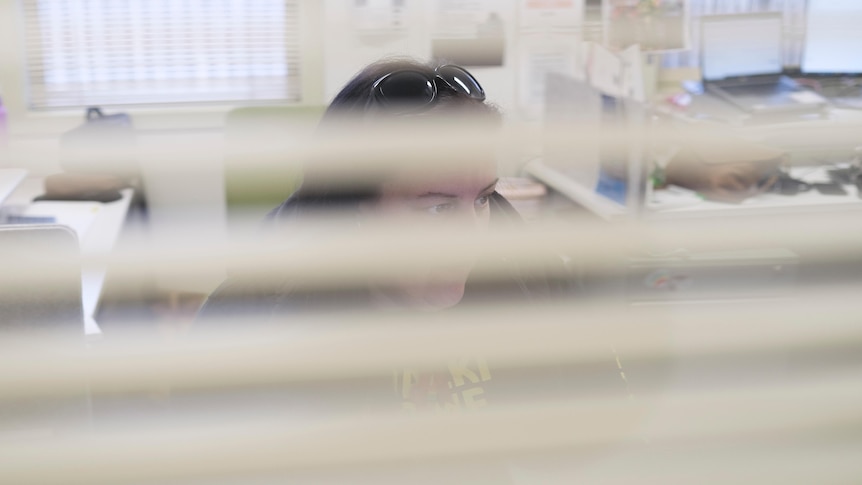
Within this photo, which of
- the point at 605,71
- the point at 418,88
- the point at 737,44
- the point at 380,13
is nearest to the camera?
the point at 418,88

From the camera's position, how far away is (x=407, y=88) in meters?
0.80

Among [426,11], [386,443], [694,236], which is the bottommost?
[386,443]

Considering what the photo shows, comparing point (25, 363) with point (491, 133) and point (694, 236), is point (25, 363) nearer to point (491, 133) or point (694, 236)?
point (491, 133)

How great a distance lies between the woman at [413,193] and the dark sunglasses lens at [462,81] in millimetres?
60

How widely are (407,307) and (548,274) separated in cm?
14

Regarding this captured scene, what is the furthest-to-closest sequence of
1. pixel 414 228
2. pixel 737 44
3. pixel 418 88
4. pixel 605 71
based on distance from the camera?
pixel 737 44 < pixel 605 71 < pixel 418 88 < pixel 414 228

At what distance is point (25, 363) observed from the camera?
0.55 meters

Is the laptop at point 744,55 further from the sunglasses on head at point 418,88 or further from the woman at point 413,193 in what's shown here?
the woman at point 413,193

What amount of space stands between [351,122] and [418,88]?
0.49 feet

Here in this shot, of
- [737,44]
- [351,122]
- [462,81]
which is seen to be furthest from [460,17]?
[737,44]

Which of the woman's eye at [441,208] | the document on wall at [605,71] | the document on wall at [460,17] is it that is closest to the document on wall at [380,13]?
the document on wall at [460,17]

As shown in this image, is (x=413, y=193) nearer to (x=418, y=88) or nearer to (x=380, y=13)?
(x=418, y=88)

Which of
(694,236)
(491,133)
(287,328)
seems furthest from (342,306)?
(694,236)

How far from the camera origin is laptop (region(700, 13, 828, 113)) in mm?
3697
